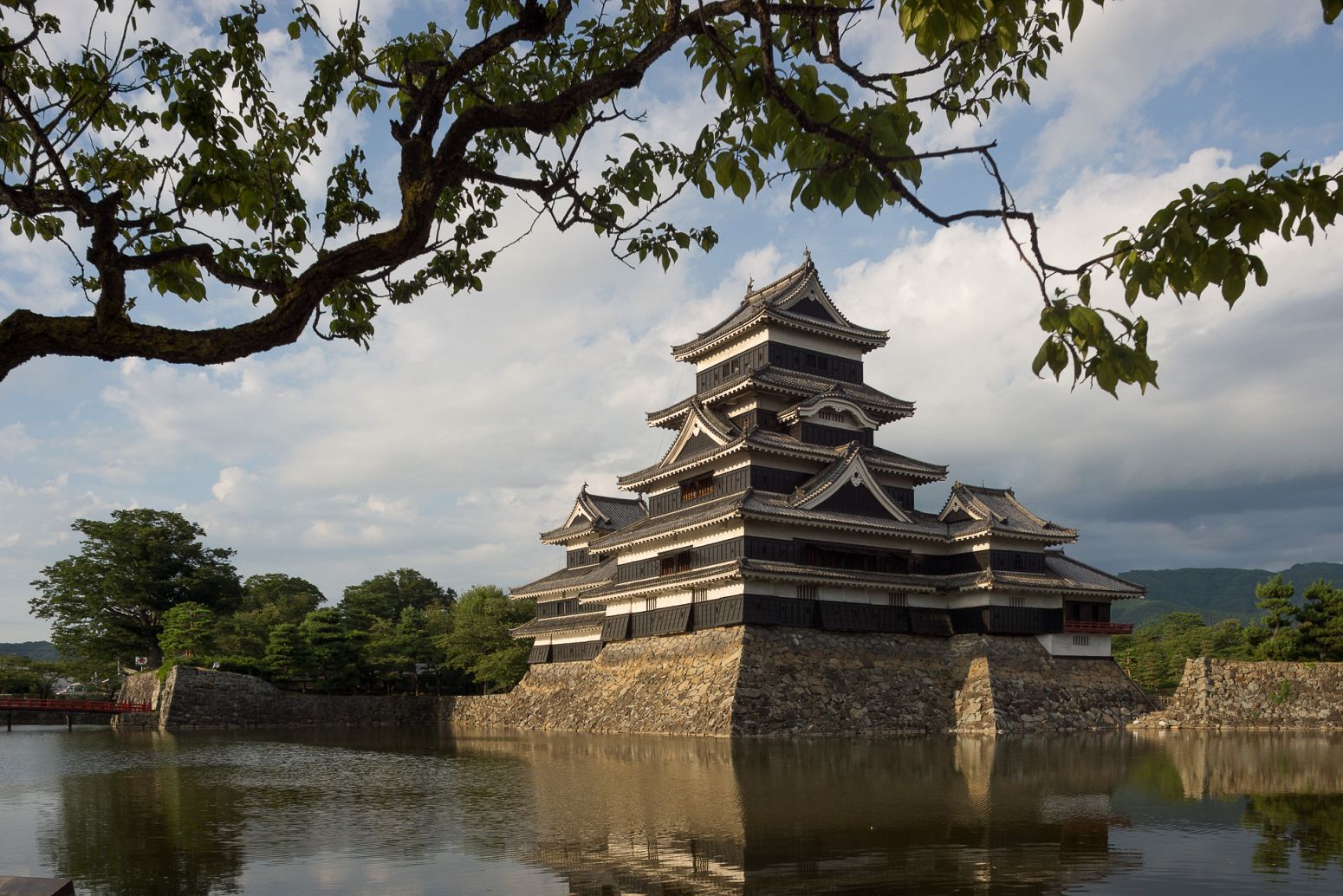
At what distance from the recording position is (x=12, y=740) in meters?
38.0

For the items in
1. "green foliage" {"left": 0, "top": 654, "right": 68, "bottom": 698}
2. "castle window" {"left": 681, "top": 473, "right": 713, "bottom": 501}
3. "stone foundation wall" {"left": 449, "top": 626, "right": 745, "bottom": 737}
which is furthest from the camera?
"green foliage" {"left": 0, "top": 654, "right": 68, "bottom": 698}

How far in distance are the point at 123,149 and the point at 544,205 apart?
199 inches

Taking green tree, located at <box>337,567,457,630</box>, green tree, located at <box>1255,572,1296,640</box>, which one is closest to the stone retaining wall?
green tree, located at <box>1255,572,1296,640</box>

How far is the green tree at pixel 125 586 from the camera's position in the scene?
Answer: 53.3 metres

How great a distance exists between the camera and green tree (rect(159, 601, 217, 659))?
47062 millimetres

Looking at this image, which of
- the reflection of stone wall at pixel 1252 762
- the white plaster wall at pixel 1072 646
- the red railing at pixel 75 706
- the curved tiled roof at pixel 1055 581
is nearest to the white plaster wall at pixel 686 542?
the curved tiled roof at pixel 1055 581

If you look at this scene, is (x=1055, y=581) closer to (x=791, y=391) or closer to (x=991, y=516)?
(x=991, y=516)

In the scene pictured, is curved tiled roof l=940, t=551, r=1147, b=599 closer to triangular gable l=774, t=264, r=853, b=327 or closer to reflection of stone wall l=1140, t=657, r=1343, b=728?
reflection of stone wall l=1140, t=657, r=1343, b=728

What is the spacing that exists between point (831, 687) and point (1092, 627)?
41.5 ft

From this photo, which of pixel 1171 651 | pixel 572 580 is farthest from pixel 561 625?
pixel 1171 651

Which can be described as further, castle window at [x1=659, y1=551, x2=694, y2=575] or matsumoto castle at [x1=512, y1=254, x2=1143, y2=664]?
castle window at [x1=659, y1=551, x2=694, y2=575]

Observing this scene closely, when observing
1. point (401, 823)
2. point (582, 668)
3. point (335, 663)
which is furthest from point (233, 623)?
point (401, 823)

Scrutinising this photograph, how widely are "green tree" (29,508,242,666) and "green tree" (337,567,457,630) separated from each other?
1673cm

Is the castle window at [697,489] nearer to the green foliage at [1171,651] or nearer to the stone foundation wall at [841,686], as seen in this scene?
the stone foundation wall at [841,686]
